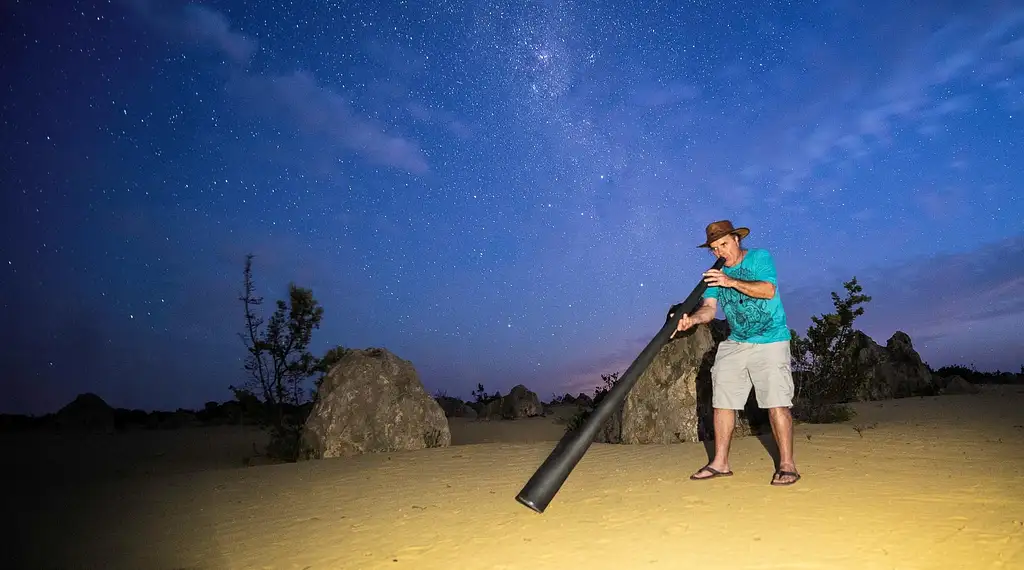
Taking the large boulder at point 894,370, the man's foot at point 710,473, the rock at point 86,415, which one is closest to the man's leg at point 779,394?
the man's foot at point 710,473

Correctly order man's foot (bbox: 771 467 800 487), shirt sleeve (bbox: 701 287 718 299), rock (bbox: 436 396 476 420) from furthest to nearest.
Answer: rock (bbox: 436 396 476 420) < shirt sleeve (bbox: 701 287 718 299) < man's foot (bbox: 771 467 800 487)

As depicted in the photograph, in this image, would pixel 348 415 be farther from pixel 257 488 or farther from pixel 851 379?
pixel 851 379

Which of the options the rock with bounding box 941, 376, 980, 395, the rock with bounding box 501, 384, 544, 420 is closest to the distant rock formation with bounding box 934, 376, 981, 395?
the rock with bounding box 941, 376, 980, 395

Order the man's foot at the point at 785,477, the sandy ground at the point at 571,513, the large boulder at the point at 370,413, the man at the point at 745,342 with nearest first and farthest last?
the sandy ground at the point at 571,513 < the man's foot at the point at 785,477 < the man at the point at 745,342 < the large boulder at the point at 370,413

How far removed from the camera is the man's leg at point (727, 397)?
16.8 ft

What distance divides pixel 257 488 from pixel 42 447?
417 inches

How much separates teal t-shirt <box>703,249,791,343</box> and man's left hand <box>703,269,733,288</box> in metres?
0.34

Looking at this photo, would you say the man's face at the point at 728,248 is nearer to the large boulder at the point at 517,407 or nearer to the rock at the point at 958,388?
the large boulder at the point at 517,407

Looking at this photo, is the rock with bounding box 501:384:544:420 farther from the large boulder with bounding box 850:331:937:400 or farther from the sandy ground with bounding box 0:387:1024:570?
the sandy ground with bounding box 0:387:1024:570

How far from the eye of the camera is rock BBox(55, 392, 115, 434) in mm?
18484

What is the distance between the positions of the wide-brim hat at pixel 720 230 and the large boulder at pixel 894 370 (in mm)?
12337

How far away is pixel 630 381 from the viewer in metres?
4.52

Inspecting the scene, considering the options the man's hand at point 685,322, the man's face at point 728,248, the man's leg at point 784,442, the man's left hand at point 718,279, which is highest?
the man's face at point 728,248

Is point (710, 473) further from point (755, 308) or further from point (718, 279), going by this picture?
point (718, 279)
